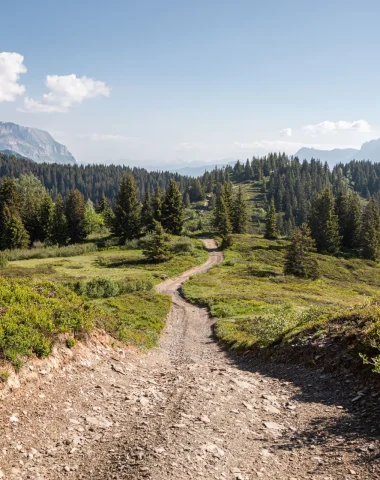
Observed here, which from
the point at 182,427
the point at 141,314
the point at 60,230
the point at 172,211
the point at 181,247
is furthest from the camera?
the point at 172,211

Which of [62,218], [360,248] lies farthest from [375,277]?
[62,218]

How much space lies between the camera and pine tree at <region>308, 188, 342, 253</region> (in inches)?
3617

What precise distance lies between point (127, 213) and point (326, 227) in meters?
53.4

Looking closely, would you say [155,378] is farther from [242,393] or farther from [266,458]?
[266,458]

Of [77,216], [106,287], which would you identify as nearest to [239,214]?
[77,216]

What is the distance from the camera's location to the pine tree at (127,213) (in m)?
84.9

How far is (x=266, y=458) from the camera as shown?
22.8 feet

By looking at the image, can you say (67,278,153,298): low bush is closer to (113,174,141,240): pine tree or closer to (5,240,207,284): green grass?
(5,240,207,284): green grass

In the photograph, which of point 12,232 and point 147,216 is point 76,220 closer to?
point 12,232

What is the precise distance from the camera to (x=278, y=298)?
4100cm

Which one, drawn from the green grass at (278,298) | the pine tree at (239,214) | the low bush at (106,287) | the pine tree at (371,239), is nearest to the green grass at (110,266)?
the low bush at (106,287)

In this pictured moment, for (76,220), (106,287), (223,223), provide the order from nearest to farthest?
(106,287)
(76,220)
(223,223)

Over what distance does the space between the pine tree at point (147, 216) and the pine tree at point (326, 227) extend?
44.1 metres

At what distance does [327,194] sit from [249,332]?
269 feet
